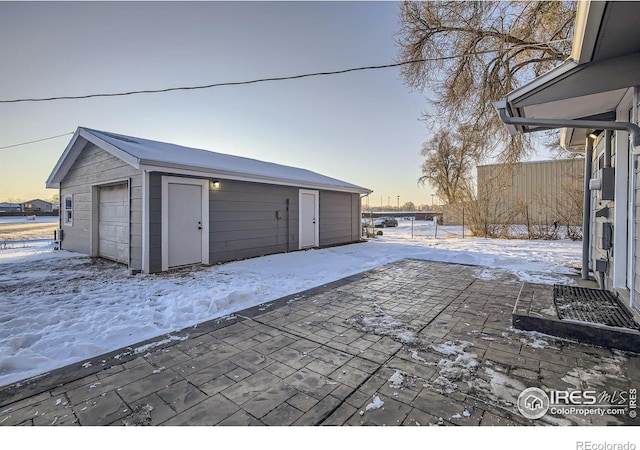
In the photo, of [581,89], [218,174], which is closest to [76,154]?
[218,174]

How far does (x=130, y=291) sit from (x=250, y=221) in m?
3.64

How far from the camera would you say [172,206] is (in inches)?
241

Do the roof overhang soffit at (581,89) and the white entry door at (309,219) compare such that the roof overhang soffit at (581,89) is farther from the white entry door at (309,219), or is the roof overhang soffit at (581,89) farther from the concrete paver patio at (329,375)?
the white entry door at (309,219)

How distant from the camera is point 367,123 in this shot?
10930 mm

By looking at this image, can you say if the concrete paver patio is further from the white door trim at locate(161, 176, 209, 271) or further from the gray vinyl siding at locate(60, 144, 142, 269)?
the gray vinyl siding at locate(60, 144, 142, 269)

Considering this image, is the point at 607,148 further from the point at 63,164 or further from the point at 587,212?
the point at 63,164

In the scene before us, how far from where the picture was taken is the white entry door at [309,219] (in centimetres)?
943

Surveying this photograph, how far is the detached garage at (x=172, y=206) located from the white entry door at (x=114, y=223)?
25 mm

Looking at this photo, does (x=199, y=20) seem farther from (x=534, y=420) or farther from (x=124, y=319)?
(x=534, y=420)

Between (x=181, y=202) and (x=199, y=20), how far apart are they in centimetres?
390

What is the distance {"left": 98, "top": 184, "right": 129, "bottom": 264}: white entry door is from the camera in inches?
272

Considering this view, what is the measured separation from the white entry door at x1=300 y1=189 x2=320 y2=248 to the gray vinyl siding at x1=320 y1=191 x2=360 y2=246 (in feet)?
1.06

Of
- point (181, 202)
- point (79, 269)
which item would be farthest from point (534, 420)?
point (79, 269)
